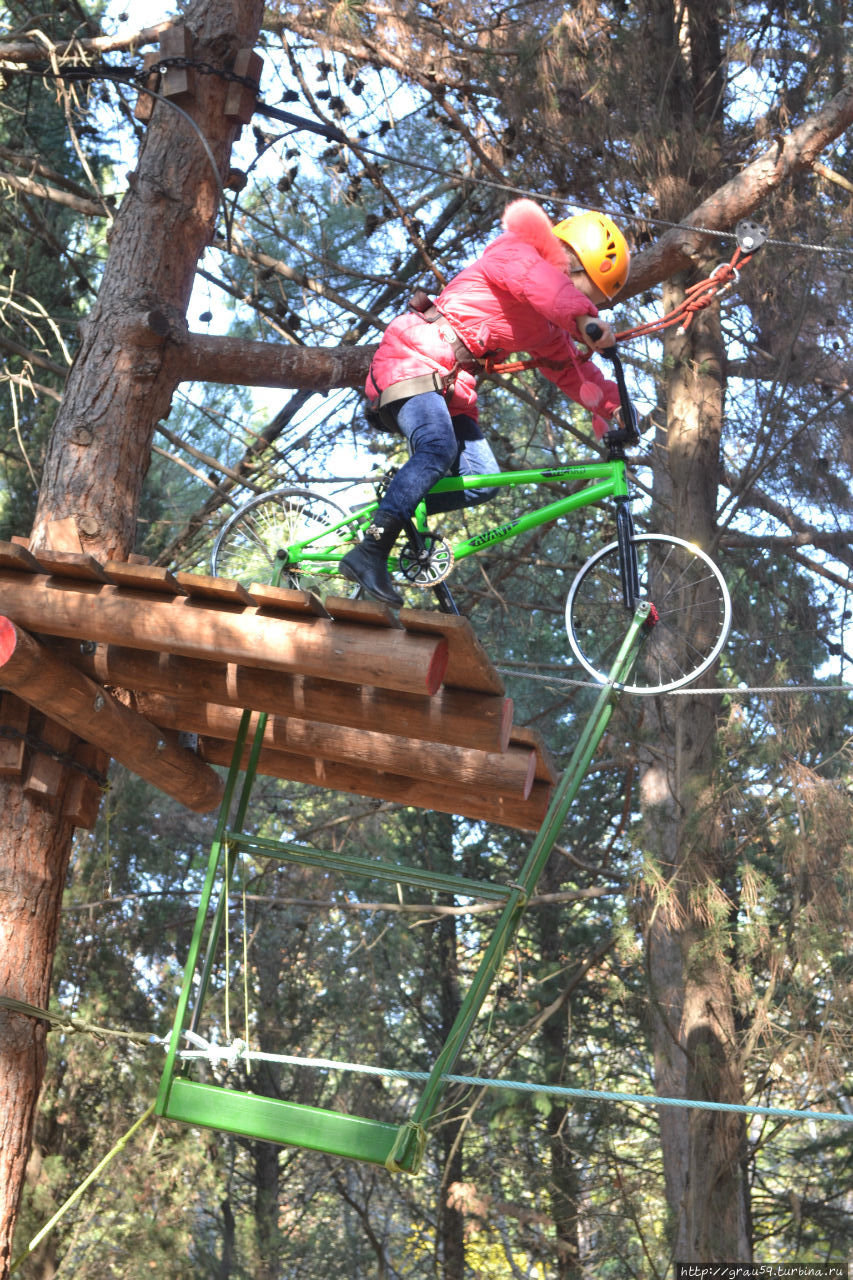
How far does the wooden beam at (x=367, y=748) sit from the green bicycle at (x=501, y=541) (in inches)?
19.6

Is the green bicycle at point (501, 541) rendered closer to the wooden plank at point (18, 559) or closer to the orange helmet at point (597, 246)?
the orange helmet at point (597, 246)

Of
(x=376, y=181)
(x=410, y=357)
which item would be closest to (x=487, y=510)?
(x=376, y=181)

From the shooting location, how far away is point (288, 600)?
2.93m

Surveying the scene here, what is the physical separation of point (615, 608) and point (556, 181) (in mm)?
2364

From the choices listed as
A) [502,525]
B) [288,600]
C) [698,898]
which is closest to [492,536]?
[502,525]

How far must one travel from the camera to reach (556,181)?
655 cm

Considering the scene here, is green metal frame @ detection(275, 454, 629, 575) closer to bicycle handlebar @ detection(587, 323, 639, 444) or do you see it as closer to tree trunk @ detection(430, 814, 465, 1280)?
bicycle handlebar @ detection(587, 323, 639, 444)

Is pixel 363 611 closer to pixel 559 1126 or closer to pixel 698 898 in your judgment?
pixel 698 898

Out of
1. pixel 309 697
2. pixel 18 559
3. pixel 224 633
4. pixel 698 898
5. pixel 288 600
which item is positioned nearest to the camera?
pixel 288 600

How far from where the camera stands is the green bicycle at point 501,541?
372 centimetres

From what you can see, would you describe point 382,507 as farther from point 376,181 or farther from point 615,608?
point 615,608

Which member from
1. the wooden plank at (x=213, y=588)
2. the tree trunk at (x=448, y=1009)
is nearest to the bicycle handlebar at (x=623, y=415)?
the wooden plank at (x=213, y=588)

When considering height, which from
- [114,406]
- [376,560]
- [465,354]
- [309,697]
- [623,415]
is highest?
[114,406]

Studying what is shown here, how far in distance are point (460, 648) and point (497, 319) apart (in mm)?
1336
